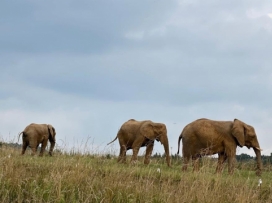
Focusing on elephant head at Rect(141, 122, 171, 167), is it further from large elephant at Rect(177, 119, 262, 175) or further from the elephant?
the elephant

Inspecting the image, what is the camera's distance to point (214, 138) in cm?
1465

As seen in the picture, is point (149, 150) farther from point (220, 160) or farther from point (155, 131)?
point (220, 160)

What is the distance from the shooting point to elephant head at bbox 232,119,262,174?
48.3 feet

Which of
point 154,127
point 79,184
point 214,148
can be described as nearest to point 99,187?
point 79,184

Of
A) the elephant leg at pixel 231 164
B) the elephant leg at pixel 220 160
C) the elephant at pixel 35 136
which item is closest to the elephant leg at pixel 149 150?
the elephant leg at pixel 220 160

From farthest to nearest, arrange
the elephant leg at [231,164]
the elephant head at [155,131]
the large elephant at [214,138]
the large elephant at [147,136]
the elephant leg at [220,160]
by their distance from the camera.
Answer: the elephant head at [155,131], the large elephant at [147,136], the large elephant at [214,138], the elephant leg at [220,160], the elephant leg at [231,164]

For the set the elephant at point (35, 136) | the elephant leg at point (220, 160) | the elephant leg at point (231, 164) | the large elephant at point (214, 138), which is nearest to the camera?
the elephant leg at point (231, 164)

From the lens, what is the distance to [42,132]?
2153 centimetres

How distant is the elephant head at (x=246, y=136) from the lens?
14725 millimetres

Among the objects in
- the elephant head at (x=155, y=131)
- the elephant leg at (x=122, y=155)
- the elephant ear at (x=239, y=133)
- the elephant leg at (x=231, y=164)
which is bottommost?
the elephant leg at (x=231, y=164)

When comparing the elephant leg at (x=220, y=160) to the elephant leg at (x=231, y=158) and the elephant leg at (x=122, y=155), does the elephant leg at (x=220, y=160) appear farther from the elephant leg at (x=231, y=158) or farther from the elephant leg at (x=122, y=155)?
the elephant leg at (x=122, y=155)

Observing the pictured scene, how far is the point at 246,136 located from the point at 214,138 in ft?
3.71

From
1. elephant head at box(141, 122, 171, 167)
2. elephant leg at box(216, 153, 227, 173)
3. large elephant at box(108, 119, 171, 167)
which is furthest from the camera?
elephant head at box(141, 122, 171, 167)

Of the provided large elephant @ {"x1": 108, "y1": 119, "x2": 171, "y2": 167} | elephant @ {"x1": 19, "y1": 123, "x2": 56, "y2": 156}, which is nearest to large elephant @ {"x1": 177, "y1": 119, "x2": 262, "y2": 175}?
large elephant @ {"x1": 108, "y1": 119, "x2": 171, "y2": 167}
